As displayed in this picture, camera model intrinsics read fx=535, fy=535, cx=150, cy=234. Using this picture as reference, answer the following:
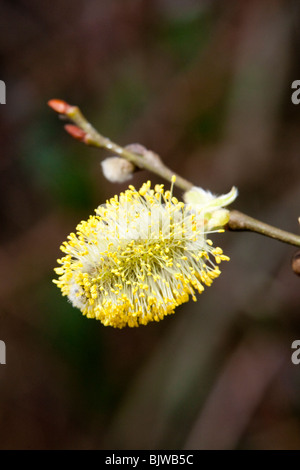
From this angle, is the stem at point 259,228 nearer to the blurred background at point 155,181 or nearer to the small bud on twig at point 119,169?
the small bud on twig at point 119,169

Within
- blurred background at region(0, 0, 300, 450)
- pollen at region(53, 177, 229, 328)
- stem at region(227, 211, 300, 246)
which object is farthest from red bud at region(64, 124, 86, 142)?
blurred background at region(0, 0, 300, 450)

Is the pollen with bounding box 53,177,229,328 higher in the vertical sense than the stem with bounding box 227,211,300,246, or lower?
lower

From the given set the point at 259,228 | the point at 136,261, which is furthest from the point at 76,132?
the point at 259,228

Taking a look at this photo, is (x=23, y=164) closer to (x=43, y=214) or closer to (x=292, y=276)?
(x=43, y=214)

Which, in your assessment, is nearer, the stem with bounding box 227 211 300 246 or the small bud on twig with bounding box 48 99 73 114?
the stem with bounding box 227 211 300 246

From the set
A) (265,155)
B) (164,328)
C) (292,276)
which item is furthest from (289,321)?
(265,155)

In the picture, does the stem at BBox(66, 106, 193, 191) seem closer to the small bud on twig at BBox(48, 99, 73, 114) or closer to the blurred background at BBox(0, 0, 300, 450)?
the small bud on twig at BBox(48, 99, 73, 114)

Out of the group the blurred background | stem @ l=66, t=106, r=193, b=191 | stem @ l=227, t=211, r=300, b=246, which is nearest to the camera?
stem @ l=227, t=211, r=300, b=246
